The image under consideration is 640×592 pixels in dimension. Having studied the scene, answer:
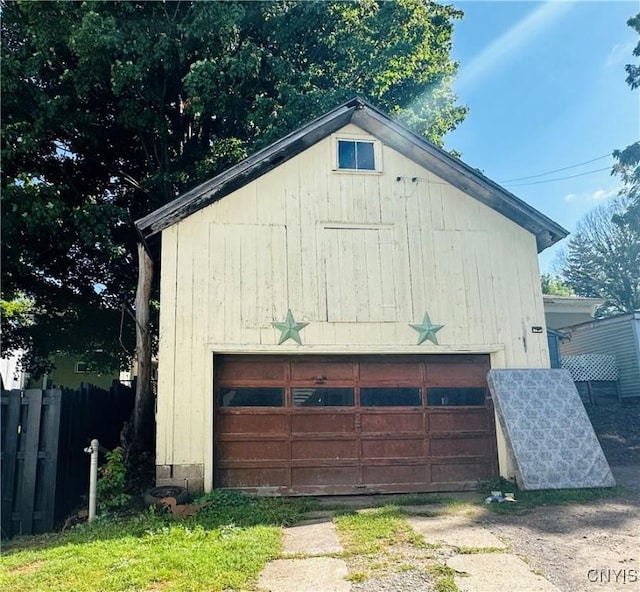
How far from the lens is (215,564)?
4.96 meters

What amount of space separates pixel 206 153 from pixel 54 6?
4611 mm

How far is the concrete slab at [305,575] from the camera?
4465 millimetres

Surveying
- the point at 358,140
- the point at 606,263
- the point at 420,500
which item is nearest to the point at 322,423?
the point at 420,500

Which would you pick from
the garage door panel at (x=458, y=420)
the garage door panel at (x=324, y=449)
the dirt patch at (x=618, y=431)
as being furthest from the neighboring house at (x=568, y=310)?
the garage door panel at (x=324, y=449)

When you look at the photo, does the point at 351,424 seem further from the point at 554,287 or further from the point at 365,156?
the point at 554,287

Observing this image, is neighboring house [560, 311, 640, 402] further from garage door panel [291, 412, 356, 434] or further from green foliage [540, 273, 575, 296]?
green foliage [540, 273, 575, 296]

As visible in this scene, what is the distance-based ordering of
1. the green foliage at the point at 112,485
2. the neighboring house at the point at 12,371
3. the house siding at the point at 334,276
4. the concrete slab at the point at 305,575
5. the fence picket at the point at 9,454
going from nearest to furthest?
the concrete slab at the point at 305,575 → the fence picket at the point at 9,454 → the green foliage at the point at 112,485 → the house siding at the point at 334,276 → the neighboring house at the point at 12,371

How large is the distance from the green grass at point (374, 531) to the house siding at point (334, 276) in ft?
8.86

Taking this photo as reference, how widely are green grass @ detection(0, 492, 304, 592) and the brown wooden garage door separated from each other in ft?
4.14

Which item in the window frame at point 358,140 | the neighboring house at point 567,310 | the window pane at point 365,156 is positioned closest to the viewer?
the window frame at point 358,140

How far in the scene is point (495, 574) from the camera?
4633 mm

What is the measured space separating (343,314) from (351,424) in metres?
1.83

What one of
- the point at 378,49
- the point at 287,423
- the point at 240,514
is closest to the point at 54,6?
the point at 378,49
